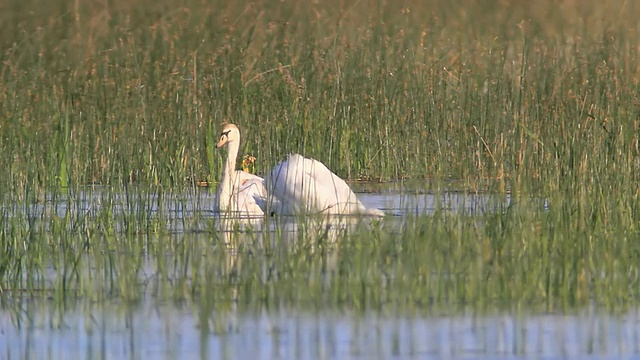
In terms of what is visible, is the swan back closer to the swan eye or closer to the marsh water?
the swan eye

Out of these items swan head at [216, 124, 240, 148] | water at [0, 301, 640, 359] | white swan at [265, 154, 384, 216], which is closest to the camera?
water at [0, 301, 640, 359]

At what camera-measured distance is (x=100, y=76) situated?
408 inches

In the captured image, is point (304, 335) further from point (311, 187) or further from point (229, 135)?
point (229, 135)

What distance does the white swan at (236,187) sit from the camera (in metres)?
8.93

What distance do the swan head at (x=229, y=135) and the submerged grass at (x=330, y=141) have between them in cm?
19

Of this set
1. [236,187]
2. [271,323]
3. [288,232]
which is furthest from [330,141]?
[271,323]

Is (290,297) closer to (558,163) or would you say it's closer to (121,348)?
(121,348)

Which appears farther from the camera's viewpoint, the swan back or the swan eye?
the swan eye

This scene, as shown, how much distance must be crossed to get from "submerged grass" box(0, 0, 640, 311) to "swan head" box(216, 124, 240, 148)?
0.63ft

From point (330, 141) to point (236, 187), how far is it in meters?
0.97

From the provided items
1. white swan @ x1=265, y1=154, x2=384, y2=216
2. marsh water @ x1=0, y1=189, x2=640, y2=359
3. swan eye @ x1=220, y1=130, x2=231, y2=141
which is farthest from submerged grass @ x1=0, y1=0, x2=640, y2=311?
white swan @ x1=265, y1=154, x2=384, y2=216

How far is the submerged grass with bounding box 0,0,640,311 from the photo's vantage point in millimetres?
5535

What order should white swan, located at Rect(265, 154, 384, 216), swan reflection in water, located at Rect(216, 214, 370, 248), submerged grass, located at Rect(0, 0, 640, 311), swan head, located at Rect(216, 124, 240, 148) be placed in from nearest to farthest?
1. submerged grass, located at Rect(0, 0, 640, 311)
2. swan reflection in water, located at Rect(216, 214, 370, 248)
3. white swan, located at Rect(265, 154, 384, 216)
4. swan head, located at Rect(216, 124, 240, 148)

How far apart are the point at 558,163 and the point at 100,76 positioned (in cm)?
392
